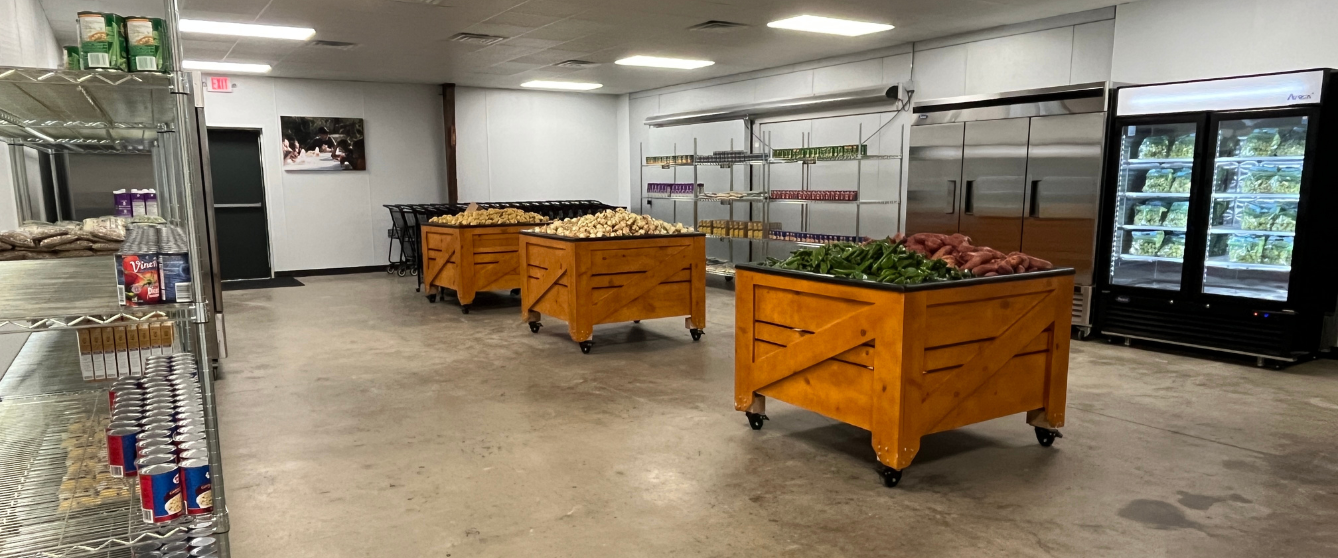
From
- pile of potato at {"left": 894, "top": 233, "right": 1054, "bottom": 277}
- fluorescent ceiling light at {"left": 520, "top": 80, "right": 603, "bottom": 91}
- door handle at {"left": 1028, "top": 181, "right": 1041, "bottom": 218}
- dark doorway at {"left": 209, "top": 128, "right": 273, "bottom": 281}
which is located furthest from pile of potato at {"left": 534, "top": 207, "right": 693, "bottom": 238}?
dark doorway at {"left": 209, "top": 128, "right": 273, "bottom": 281}

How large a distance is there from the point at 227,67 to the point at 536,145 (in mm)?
4738

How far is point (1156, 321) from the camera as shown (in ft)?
21.1

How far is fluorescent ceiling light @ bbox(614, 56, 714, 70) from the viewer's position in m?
9.95

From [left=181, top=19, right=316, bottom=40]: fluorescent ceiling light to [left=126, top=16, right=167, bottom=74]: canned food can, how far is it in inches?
257

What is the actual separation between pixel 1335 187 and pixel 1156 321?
1498mm

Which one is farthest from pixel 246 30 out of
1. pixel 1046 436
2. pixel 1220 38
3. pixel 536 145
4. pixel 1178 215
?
pixel 1220 38

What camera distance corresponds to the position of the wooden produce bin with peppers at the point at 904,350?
11.2 feet

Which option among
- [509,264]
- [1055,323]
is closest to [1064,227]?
[1055,323]

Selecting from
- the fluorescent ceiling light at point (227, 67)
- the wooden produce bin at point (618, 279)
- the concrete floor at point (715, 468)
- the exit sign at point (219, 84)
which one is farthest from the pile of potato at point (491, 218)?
the exit sign at point (219, 84)

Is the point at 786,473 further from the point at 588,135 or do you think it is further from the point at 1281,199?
the point at 588,135

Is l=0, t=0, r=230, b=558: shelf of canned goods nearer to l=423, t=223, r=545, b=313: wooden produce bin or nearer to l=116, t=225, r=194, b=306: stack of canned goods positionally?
l=116, t=225, r=194, b=306: stack of canned goods

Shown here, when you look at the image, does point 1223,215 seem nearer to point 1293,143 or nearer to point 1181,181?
point 1181,181

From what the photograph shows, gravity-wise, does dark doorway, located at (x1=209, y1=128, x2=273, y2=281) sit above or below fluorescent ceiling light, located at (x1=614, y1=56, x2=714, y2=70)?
below

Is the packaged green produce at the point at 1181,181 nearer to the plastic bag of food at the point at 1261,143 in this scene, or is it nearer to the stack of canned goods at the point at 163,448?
the plastic bag of food at the point at 1261,143
